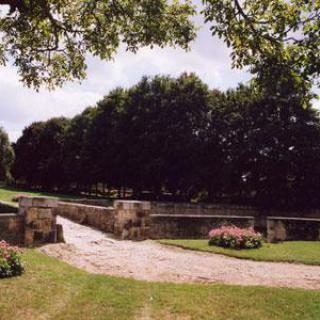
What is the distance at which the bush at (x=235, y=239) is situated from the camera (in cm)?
1336

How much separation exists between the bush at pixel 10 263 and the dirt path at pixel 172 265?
179 cm

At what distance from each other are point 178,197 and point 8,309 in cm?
2936

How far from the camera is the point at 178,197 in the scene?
1425 inches

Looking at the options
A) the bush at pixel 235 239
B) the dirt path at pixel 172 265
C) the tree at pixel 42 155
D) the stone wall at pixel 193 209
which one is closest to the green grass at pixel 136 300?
the dirt path at pixel 172 265

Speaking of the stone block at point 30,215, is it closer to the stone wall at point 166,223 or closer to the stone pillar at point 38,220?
the stone pillar at point 38,220

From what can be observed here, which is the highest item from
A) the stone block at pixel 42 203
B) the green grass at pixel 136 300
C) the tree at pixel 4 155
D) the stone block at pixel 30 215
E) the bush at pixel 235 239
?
the tree at pixel 4 155

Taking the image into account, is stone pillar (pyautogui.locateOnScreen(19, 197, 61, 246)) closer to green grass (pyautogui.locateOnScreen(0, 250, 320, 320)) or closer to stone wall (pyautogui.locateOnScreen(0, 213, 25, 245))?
stone wall (pyautogui.locateOnScreen(0, 213, 25, 245))

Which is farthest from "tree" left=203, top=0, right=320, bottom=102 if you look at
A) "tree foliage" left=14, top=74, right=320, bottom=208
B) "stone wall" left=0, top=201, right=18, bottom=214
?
"tree foliage" left=14, top=74, right=320, bottom=208

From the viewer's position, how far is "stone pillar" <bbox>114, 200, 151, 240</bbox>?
48.7ft

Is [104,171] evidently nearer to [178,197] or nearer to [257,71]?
[178,197]

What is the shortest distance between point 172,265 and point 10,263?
4.04 m

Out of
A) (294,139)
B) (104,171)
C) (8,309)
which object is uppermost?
(294,139)

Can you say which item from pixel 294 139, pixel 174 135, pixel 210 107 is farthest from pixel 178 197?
pixel 294 139

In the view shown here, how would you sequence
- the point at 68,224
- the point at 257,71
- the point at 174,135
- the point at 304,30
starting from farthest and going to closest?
1. the point at 174,135
2. the point at 68,224
3. the point at 257,71
4. the point at 304,30
